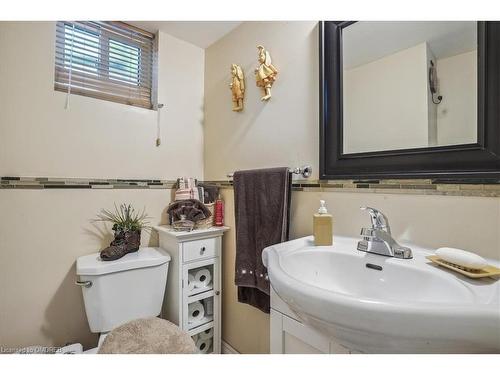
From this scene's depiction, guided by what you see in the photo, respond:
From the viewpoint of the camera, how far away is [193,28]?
4.55 feet

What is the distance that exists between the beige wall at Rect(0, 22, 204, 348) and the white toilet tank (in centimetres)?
18

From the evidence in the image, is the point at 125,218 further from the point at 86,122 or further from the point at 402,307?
the point at 402,307

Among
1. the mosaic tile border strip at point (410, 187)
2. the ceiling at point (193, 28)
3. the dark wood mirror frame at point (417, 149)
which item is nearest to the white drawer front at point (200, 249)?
the mosaic tile border strip at point (410, 187)

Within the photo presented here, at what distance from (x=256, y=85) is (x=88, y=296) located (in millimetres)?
1265

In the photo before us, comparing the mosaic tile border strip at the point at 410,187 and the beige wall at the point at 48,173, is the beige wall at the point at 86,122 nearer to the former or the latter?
the beige wall at the point at 48,173

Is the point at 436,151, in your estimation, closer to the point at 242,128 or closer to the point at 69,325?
the point at 242,128

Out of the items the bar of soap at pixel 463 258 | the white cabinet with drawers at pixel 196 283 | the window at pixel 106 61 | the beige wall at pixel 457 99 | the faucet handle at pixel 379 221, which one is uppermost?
the window at pixel 106 61

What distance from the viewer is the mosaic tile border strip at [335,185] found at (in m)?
0.64

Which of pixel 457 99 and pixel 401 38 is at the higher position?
pixel 401 38

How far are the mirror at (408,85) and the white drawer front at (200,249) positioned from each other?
82 cm

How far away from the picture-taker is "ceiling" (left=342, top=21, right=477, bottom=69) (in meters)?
0.67

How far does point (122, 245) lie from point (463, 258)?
1267mm

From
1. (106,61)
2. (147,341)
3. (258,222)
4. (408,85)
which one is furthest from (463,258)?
(106,61)

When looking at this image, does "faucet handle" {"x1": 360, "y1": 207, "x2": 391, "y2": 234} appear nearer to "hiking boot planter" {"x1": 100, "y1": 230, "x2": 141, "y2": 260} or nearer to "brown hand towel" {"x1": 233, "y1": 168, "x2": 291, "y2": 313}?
"brown hand towel" {"x1": 233, "y1": 168, "x2": 291, "y2": 313}
